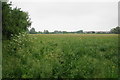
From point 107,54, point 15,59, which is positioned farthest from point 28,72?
point 107,54

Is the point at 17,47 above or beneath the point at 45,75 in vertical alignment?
above

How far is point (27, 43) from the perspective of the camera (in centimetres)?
1269

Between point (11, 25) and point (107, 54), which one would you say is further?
point (11, 25)

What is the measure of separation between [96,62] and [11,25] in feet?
29.6

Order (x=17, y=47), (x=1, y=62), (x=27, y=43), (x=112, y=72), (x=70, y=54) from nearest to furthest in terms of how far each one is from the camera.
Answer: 1. (x=112, y=72)
2. (x=1, y=62)
3. (x=70, y=54)
4. (x=17, y=47)
5. (x=27, y=43)

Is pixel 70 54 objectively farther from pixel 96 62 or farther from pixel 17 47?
pixel 17 47

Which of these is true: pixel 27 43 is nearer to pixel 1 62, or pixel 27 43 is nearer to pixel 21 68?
pixel 1 62

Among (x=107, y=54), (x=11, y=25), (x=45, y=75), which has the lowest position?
(x=45, y=75)

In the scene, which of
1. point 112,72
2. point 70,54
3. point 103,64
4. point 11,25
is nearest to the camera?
point 112,72

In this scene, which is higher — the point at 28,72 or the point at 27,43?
the point at 27,43

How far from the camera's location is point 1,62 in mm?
9141

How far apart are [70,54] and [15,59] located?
10.5 feet

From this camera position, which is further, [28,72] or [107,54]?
[107,54]

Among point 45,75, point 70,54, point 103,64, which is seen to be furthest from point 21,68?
point 103,64
